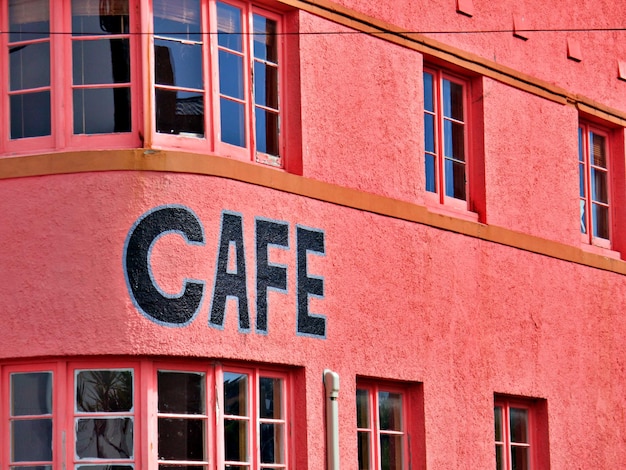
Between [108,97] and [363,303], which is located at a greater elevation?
[108,97]

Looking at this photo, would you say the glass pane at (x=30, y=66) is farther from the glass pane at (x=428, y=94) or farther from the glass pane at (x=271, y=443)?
the glass pane at (x=428, y=94)

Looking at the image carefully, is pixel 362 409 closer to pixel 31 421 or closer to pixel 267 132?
pixel 267 132

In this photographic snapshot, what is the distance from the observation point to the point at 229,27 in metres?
16.5

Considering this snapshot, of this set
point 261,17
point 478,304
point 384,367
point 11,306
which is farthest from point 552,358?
point 11,306

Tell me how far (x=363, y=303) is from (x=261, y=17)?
9.82 feet

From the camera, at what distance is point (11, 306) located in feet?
50.1

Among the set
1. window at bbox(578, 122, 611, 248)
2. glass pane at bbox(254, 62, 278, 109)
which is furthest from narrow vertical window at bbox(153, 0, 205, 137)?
window at bbox(578, 122, 611, 248)

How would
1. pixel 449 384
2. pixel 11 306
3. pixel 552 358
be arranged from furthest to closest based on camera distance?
pixel 552 358 < pixel 449 384 < pixel 11 306

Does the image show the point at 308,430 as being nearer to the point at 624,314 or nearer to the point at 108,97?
the point at 108,97

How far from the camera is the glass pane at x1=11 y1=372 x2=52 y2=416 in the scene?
1524 centimetres

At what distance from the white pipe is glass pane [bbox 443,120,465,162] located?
4.29 meters

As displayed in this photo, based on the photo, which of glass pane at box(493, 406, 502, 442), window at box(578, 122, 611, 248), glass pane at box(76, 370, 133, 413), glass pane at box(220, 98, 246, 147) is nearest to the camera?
glass pane at box(76, 370, 133, 413)

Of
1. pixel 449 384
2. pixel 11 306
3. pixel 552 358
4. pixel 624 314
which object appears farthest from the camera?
pixel 624 314

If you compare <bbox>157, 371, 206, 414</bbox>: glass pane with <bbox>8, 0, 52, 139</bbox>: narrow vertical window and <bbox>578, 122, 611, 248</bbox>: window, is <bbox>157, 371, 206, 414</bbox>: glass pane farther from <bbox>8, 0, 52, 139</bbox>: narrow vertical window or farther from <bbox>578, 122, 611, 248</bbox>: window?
<bbox>578, 122, 611, 248</bbox>: window
